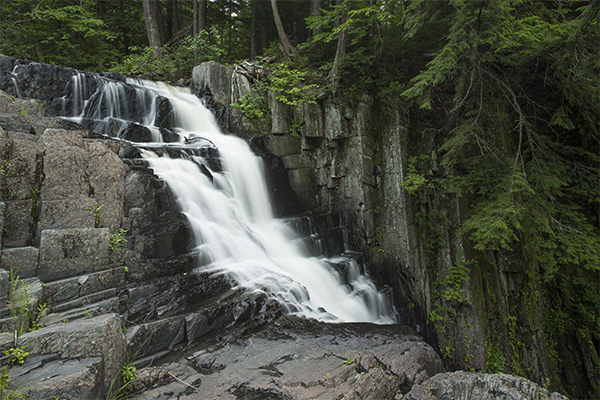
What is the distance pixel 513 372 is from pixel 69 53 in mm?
16901

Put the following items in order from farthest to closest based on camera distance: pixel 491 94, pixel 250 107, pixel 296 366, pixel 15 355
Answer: pixel 250 107, pixel 491 94, pixel 296 366, pixel 15 355

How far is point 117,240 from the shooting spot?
Answer: 182 inches

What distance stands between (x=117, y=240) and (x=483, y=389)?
506 centimetres

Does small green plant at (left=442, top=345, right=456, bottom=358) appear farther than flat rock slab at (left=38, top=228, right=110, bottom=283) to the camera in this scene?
Yes

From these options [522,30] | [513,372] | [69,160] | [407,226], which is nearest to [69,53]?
[69,160]

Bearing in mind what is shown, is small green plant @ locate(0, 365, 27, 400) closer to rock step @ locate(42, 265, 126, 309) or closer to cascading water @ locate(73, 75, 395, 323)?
rock step @ locate(42, 265, 126, 309)

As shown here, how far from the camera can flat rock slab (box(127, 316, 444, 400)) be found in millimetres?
3039

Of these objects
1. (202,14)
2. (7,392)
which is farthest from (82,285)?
(202,14)

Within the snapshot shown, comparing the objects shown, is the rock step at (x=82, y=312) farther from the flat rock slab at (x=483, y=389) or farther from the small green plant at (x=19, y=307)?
the flat rock slab at (x=483, y=389)

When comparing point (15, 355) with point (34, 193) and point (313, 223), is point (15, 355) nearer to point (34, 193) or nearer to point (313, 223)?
point (34, 193)

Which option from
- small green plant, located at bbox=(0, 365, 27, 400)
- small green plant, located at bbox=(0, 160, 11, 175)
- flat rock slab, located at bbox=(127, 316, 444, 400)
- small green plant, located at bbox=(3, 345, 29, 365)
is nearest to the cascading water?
flat rock slab, located at bbox=(127, 316, 444, 400)

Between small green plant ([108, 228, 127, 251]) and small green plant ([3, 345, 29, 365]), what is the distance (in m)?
2.10

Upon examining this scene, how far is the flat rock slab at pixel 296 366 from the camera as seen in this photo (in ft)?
9.97

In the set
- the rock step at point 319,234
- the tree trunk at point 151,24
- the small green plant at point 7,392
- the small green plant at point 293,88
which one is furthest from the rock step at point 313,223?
the tree trunk at point 151,24
